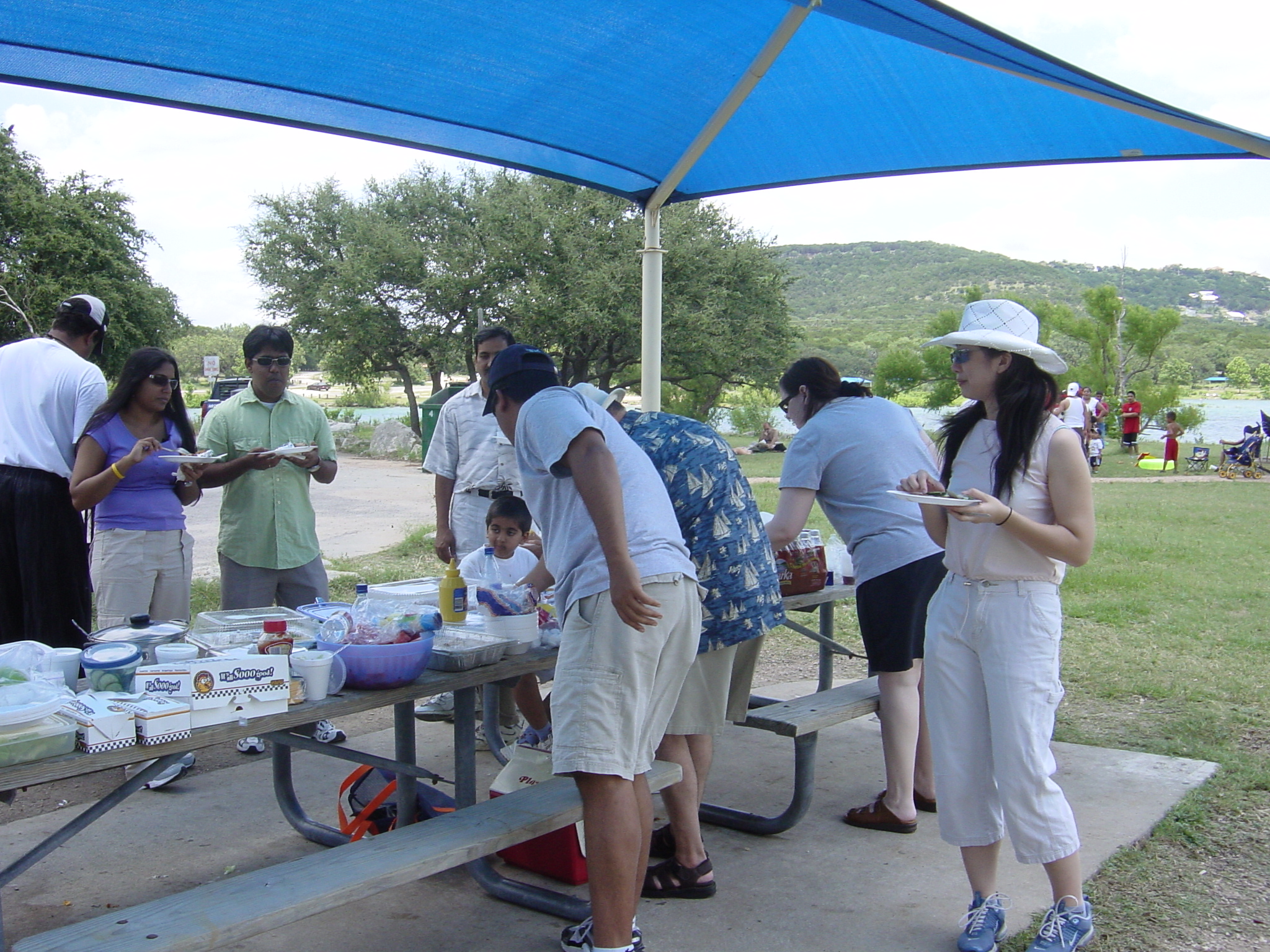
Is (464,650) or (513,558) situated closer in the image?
(464,650)

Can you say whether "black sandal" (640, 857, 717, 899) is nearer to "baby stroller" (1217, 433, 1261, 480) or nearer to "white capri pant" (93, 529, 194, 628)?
"white capri pant" (93, 529, 194, 628)

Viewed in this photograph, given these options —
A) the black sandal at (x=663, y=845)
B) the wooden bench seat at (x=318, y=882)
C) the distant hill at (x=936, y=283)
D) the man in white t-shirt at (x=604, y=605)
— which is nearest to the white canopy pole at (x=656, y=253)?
the black sandal at (x=663, y=845)

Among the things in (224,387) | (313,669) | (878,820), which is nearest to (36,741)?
(313,669)

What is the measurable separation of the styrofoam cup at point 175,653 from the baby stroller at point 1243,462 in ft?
66.4

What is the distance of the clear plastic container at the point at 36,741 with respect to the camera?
81.3 inches

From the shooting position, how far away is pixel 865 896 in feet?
10.4

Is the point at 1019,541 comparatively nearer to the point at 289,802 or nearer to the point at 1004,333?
the point at 1004,333

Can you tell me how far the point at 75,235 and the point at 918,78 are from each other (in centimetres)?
2543

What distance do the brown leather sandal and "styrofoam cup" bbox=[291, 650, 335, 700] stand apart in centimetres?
213

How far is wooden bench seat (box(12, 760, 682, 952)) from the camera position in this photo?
6.70 ft

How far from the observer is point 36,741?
2.10 meters

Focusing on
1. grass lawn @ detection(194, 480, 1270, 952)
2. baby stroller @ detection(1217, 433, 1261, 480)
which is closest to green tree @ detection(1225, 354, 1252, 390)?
baby stroller @ detection(1217, 433, 1261, 480)

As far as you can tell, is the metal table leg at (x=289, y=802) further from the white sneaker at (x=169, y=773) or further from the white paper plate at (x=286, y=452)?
the white paper plate at (x=286, y=452)

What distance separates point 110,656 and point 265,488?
5.78 ft
